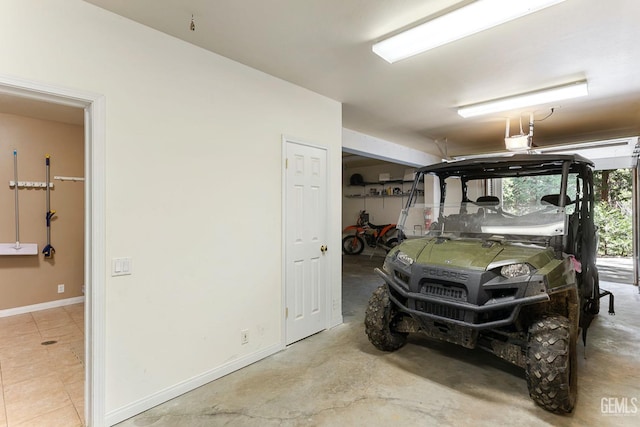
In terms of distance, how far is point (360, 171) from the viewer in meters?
10.4

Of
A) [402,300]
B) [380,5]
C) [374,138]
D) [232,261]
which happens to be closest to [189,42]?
[380,5]

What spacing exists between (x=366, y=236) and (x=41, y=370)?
7851mm

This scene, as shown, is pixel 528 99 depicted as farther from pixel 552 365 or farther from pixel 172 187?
pixel 172 187

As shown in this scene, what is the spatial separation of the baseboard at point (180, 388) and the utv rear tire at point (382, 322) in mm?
994

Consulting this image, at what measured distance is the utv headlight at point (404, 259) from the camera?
2600mm

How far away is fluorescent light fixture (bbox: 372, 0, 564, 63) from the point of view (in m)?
1.83

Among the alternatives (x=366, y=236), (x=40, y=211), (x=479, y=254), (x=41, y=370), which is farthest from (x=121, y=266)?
(x=366, y=236)

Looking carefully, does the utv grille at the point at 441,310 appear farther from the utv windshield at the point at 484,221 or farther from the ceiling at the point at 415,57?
the ceiling at the point at 415,57

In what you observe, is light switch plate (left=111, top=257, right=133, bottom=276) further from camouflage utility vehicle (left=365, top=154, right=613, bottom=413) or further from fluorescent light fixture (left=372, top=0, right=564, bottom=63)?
fluorescent light fixture (left=372, top=0, right=564, bottom=63)

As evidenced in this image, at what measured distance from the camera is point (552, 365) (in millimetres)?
2016

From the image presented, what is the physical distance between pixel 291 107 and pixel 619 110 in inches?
175

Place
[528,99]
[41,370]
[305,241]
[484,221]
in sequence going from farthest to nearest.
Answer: [528,99] < [305,241] < [484,221] < [41,370]

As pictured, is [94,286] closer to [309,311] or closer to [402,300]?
[309,311]

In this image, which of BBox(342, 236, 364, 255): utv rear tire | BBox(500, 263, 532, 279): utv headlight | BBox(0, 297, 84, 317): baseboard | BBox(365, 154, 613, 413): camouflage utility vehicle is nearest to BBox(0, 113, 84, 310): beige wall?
BBox(0, 297, 84, 317): baseboard
